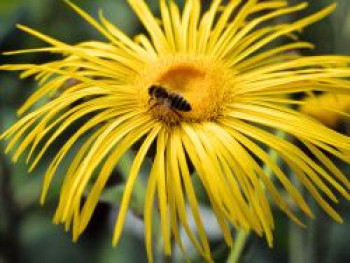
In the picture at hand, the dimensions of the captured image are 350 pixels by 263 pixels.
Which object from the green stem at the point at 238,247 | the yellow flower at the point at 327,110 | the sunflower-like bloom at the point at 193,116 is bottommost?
the green stem at the point at 238,247

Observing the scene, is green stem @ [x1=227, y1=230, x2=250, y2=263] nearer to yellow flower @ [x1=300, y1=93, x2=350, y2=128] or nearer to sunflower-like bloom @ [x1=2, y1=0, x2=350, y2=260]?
sunflower-like bloom @ [x1=2, y1=0, x2=350, y2=260]

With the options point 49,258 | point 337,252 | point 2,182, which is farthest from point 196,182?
point 49,258

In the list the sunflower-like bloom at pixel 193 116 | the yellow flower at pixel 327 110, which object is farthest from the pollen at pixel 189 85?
the yellow flower at pixel 327 110

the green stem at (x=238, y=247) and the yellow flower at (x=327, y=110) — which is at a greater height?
the yellow flower at (x=327, y=110)

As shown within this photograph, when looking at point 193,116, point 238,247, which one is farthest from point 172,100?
point 238,247

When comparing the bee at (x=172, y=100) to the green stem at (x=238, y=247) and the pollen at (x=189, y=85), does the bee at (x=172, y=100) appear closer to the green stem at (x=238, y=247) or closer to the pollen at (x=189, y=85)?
the pollen at (x=189, y=85)

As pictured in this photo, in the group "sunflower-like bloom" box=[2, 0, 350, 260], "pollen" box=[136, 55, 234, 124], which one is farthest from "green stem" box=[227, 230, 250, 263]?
"pollen" box=[136, 55, 234, 124]

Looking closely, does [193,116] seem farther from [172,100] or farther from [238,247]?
[238,247]

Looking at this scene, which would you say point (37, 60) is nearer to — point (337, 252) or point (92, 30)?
point (92, 30)
